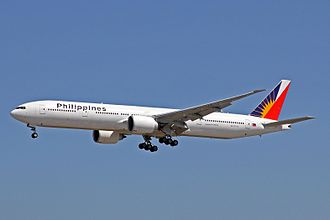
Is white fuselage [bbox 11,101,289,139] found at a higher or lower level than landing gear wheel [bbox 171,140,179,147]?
higher

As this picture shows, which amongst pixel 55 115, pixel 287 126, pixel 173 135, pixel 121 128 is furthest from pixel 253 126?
pixel 55 115

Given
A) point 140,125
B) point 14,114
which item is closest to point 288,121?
point 140,125

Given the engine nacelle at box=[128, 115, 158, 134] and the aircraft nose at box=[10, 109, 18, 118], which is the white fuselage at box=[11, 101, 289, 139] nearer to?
the aircraft nose at box=[10, 109, 18, 118]

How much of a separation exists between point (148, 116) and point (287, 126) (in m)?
14.6

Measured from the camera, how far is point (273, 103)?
84.2 m

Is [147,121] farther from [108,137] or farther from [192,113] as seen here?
[108,137]

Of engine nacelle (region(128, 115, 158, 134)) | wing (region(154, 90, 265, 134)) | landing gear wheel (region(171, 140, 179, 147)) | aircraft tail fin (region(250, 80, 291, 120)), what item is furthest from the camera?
aircraft tail fin (region(250, 80, 291, 120))

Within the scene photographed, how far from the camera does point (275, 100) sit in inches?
3334

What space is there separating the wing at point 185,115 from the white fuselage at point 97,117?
1.09 m

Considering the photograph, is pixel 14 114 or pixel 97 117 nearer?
pixel 14 114

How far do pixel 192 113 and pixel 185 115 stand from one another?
70 centimetres

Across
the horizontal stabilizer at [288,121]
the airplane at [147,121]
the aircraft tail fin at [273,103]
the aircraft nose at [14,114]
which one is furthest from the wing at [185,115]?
the aircraft nose at [14,114]

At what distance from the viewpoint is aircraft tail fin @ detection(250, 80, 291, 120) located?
271ft

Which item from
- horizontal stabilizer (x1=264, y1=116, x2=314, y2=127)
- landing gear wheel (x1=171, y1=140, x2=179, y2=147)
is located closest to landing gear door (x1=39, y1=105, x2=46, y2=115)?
landing gear wheel (x1=171, y1=140, x2=179, y2=147)
